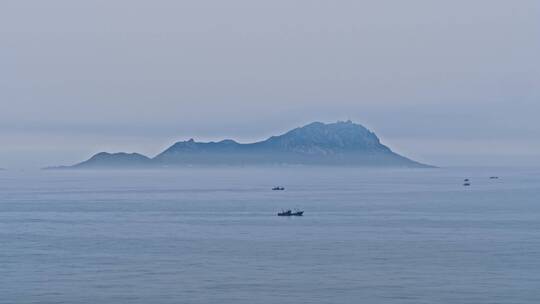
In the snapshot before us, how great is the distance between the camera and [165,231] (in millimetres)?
58562

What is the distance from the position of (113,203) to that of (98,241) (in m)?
43.6

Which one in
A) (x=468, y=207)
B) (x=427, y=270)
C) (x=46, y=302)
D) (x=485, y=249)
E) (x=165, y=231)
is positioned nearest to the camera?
(x=46, y=302)

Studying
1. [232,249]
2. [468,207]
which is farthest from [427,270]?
[468,207]

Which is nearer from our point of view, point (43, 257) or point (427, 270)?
point (427, 270)

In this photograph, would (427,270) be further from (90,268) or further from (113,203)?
(113,203)

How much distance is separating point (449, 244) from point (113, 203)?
5341 cm

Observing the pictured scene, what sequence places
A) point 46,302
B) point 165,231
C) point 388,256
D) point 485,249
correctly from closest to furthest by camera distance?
point 46,302 → point 388,256 → point 485,249 → point 165,231

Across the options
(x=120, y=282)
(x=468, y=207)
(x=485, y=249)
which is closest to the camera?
(x=120, y=282)

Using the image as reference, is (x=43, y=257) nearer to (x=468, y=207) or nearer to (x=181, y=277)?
(x=181, y=277)

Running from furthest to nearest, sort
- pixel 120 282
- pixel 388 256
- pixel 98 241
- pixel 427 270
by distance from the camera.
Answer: pixel 98 241 < pixel 388 256 < pixel 427 270 < pixel 120 282

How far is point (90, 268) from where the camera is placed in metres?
39.8

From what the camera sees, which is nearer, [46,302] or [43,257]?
[46,302]

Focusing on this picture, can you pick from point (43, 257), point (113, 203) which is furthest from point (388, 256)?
point (113, 203)

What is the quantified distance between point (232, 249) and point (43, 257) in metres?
10.3
